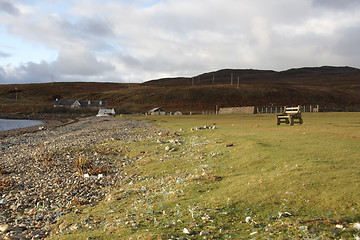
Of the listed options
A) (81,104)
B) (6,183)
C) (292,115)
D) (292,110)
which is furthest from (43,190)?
(81,104)

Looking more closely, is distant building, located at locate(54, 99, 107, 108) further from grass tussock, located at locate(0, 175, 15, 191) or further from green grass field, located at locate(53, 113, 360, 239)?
green grass field, located at locate(53, 113, 360, 239)

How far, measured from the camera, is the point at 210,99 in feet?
495

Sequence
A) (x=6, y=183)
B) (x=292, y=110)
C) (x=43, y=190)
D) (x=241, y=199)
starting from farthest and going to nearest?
1. (x=292, y=110)
2. (x=6, y=183)
3. (x=43, y=190)
4. (x=241, y=199)

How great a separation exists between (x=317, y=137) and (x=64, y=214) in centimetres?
1364

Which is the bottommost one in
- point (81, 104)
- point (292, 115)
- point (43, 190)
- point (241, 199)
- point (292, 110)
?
point (43, 190)

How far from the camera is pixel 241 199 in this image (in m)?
8.07

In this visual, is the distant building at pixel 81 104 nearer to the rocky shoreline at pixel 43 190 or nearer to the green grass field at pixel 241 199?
the rocky shoreline at pixel 43 190

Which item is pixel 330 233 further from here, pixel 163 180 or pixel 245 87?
pixel 245 87

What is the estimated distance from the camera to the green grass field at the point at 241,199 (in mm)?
6461

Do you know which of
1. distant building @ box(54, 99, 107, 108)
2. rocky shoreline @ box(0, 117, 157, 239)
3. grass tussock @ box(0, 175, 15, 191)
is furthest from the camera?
distant building @ box(54, 99, 107, 108)

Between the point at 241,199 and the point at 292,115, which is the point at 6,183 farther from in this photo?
the point at 292,115

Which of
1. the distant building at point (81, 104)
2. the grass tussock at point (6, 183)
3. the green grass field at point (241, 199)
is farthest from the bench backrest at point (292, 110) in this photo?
the distant building at point (81, 104)

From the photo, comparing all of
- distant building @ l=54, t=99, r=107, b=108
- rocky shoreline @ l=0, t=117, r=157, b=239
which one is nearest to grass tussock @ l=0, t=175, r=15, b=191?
rocky shoreline @ l=0, t=117, r=157, b=239

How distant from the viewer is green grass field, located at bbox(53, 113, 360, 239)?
6461 mm
